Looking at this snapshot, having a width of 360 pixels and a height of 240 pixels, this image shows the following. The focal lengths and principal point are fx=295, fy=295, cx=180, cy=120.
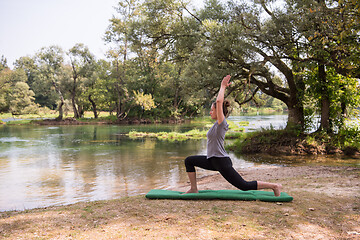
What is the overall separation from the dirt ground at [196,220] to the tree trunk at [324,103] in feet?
32.8

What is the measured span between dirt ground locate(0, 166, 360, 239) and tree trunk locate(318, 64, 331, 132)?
393 inches

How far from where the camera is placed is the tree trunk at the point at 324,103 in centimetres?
1446

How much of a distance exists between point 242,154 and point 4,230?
43.2ft

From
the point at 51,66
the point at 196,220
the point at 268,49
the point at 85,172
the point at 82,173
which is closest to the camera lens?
the point at 196,220

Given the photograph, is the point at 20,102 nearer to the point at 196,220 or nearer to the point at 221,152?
the point at 221,152

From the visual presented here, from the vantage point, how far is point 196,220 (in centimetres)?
425

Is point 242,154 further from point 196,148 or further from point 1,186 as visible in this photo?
point 1,186

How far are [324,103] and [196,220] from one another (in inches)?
507

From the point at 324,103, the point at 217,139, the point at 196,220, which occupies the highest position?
the point at 324,103

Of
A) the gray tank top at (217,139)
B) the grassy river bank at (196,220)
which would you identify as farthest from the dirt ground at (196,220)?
the gray tank top at (217,139)

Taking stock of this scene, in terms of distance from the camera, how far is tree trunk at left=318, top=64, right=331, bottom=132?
47.4ft

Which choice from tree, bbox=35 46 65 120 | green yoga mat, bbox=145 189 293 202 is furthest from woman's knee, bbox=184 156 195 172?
tree, bbox=35 46 65 120

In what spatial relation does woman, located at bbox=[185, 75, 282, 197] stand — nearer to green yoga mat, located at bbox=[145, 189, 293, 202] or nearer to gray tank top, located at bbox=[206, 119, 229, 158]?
gray tank top, located at bbox=[206, 119, 229, 158]

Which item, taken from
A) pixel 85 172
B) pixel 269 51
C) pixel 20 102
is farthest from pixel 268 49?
pixel 20 102
